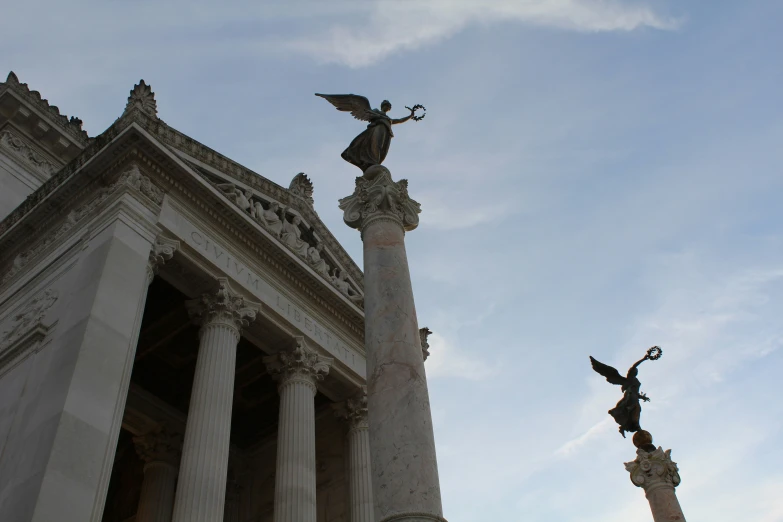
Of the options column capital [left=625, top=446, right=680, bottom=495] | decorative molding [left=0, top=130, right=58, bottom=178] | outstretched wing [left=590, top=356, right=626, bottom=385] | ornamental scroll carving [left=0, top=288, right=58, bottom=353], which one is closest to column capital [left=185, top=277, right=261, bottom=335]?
ornamental scroll carving [left=0, top=288, right=58, bottom=353]

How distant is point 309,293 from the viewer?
25.2 metres

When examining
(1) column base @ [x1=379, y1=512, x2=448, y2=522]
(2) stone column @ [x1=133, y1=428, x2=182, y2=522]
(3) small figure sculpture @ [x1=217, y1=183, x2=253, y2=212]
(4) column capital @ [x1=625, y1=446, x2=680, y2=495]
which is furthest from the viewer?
(2) stone column @ [x1=133, y1=428, x2=182, y2=522]

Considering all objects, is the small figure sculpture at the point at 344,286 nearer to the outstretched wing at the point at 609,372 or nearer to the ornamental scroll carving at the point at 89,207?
the ornamental scroll carving at the point at 89,207

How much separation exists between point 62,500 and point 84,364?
3.02m

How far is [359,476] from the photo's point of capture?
966 inches

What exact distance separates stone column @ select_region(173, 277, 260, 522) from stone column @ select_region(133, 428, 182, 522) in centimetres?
597

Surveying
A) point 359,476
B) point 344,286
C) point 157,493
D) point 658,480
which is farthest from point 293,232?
point 658,480

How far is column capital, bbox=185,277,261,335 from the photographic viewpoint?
21.6 m

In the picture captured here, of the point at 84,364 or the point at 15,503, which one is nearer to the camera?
the point at 15,503

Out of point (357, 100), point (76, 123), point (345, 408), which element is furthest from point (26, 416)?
point (76, 123)

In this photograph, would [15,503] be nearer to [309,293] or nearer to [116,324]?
[116,324]

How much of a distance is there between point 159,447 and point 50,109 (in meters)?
15.3

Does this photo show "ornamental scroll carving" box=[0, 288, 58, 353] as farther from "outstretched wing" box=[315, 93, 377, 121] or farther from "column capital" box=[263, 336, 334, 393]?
"outstretched wing" box=[315, 93, 377, 121]

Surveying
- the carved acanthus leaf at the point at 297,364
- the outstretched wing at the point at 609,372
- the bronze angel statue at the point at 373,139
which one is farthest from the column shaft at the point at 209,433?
the outstretched wing at the point at 609,372
